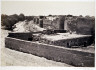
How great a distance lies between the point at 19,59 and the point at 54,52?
1.45 ft

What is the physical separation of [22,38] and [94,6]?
983mm

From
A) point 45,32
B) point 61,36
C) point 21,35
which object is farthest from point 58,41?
point 21,35

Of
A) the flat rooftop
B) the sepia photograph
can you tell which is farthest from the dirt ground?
the flat rooftop

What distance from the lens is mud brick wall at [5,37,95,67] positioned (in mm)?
2297

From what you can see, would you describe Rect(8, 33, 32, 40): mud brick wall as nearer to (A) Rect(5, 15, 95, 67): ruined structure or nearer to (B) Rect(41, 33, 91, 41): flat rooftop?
(A) Rect(5, 15, 95, 67): ruined structure

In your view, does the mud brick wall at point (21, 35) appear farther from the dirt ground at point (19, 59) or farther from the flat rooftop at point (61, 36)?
the flat rooftop at point (61, 36)

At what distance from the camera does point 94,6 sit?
7.78 ft

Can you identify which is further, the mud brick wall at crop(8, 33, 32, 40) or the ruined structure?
the mud brick wall at crop(8, 33, 32, 40)

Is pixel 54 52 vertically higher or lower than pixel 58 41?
lower

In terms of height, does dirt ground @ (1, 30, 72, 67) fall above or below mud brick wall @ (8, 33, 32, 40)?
below

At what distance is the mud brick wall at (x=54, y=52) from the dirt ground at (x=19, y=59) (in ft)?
0.15

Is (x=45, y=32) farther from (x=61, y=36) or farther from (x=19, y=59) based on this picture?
(x=19, y=59)

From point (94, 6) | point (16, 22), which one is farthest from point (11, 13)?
point (94, 6)

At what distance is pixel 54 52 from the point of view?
2354mm
